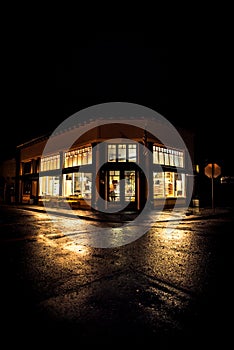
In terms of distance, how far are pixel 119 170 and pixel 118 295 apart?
1528cm

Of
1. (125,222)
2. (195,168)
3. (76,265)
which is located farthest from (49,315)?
(195,168)

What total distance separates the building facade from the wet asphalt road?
39.3 feet

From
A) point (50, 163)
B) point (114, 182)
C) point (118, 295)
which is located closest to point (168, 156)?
point (114, 182)

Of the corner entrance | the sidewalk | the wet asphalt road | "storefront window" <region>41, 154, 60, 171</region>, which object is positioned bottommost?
the sidewalk

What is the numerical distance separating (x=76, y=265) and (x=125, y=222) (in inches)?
285

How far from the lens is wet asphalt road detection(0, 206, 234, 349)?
104 inches

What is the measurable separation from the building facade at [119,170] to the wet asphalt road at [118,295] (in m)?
12.0

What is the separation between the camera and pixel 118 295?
12.1 ft

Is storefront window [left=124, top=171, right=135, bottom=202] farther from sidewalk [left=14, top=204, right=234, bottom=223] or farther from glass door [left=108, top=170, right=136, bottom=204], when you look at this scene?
sidewalk [left=14, top=204, right=234, bottom=223]

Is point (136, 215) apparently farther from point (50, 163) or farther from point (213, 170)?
point (50, 163)

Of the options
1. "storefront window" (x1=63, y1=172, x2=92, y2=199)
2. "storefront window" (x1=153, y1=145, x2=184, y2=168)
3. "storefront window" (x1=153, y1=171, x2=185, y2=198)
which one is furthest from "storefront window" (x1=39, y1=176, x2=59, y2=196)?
"storefront window" (x1=153, y1=145, x2=184, y2=168)

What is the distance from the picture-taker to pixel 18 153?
32.9 m

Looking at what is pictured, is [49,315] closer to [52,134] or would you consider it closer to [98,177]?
[98,177]

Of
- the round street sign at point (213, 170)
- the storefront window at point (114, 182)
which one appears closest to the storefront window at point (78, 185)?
the storefront window at point (114, 182)
